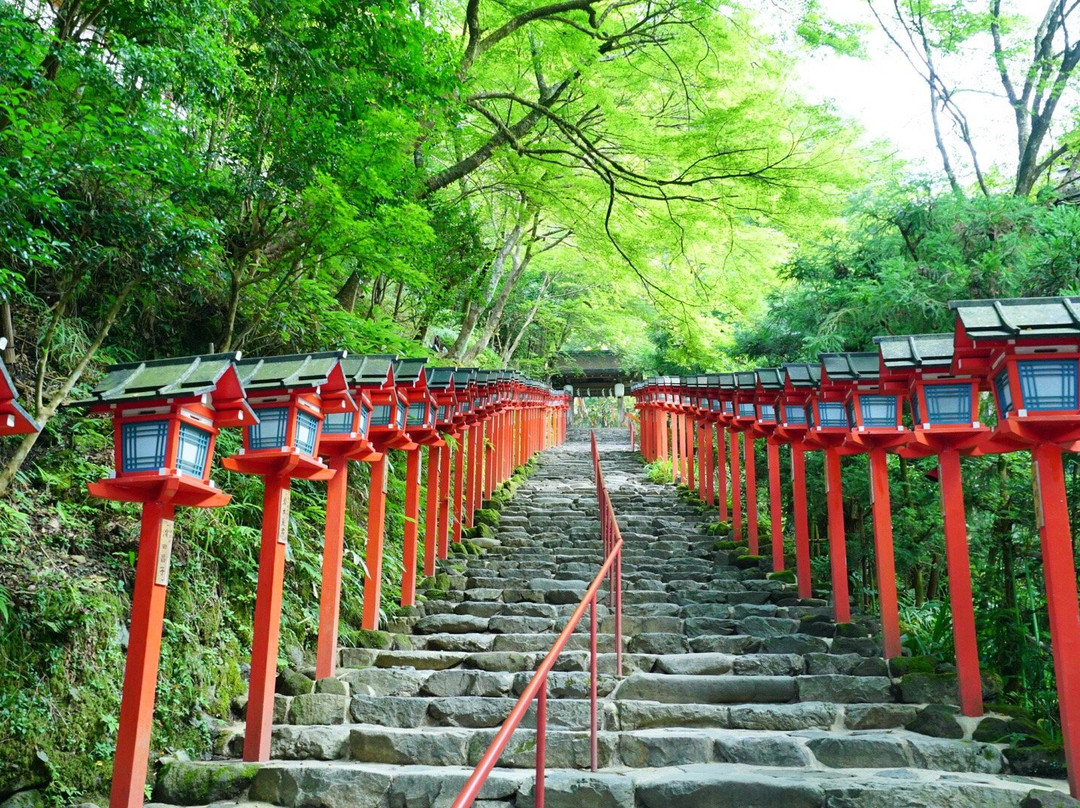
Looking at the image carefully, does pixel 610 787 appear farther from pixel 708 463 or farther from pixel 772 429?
pixel 708 463

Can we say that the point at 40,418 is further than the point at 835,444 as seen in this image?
No

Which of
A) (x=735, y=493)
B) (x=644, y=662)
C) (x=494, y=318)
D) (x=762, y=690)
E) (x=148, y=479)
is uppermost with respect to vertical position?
(x=494, y=318)

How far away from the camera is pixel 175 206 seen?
627 cm

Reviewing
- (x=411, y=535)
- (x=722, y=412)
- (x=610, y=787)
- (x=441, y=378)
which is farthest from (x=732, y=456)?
(x=610, y=787)

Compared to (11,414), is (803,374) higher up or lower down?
higher up

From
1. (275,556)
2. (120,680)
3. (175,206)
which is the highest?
(175,206)

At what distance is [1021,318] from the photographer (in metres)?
4.94

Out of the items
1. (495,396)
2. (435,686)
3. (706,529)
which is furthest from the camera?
(495,396)

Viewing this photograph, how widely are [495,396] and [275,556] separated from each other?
27.7 feet

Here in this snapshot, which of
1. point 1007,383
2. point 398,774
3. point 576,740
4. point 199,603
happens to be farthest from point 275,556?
point 1007,383

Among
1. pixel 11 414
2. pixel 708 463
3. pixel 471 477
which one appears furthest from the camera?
pixel 708 463

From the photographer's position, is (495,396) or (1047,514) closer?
(1047,514)

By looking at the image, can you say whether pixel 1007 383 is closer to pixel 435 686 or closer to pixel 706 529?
pixel 435 686

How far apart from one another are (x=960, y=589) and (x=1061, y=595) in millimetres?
1216
